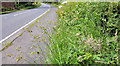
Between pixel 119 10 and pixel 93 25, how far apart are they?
0.63 meters

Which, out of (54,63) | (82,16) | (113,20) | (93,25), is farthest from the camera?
(82,16)

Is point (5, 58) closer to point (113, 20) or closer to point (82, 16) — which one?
point (82, 16)

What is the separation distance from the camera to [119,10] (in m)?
3.07

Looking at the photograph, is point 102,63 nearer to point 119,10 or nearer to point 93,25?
point 93,25

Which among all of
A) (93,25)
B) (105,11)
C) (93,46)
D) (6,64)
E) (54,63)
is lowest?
(6,64)

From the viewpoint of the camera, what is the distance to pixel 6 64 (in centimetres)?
339

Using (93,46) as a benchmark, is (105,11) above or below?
above

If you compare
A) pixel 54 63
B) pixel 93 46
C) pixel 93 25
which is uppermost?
pixel 93 25

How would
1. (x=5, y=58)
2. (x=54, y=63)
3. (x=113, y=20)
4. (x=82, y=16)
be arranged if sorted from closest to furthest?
(x=54, y=63) → (x=113, y=20) → (x=5, y=58) → (x=82, y=16)

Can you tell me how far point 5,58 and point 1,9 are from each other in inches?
810

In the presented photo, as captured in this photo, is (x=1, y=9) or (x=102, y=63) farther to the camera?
(x=1, y=9)

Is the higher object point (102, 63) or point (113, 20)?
point (113, 20)

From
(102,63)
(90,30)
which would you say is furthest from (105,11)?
(102,63)

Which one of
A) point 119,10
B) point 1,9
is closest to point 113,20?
point 119,10
